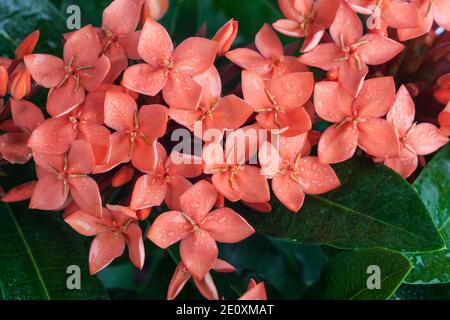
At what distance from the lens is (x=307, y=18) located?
771 millimetres

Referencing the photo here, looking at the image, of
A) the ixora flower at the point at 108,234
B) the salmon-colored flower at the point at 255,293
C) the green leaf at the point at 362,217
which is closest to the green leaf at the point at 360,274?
the green leaf at the point at 362,217

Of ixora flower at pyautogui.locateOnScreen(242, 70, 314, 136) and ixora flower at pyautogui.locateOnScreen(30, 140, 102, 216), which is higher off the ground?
ixora flower at pyautogui.locateOnScreen(242, 70, 314, 136)

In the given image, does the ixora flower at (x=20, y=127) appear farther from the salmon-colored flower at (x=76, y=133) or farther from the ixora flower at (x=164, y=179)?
the ixora flower at (x=164, y=179)

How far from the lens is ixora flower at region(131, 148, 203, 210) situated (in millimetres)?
691

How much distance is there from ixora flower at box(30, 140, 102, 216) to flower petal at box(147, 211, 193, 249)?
0.21 ft

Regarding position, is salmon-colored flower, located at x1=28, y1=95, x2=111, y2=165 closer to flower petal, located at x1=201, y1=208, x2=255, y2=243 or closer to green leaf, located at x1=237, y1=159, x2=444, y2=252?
flower petal, located at x1=201, y1=208, x2=255, y2=243

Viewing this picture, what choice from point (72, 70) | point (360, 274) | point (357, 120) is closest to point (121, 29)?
point (72, 70)

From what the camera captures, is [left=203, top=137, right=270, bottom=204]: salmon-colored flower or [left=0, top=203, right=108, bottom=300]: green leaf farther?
[left=0, top=203, right=108, bottom=300]: green leaf

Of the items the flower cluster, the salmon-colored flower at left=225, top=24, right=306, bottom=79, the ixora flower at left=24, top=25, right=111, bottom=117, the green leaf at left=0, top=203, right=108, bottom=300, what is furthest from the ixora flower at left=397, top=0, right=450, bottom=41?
the green leaf at left=0, top=203, right=108, bottom=300

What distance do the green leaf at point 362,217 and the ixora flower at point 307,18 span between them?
0.16 meters

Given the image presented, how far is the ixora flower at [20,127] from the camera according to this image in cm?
72

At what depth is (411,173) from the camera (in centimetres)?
79

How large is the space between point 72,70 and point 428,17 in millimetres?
403

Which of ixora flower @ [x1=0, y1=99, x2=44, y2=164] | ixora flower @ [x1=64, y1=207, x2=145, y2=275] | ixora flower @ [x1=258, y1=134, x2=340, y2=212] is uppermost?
ixora flower @ [x1=0, y1=99, x2=44, y2=164]
